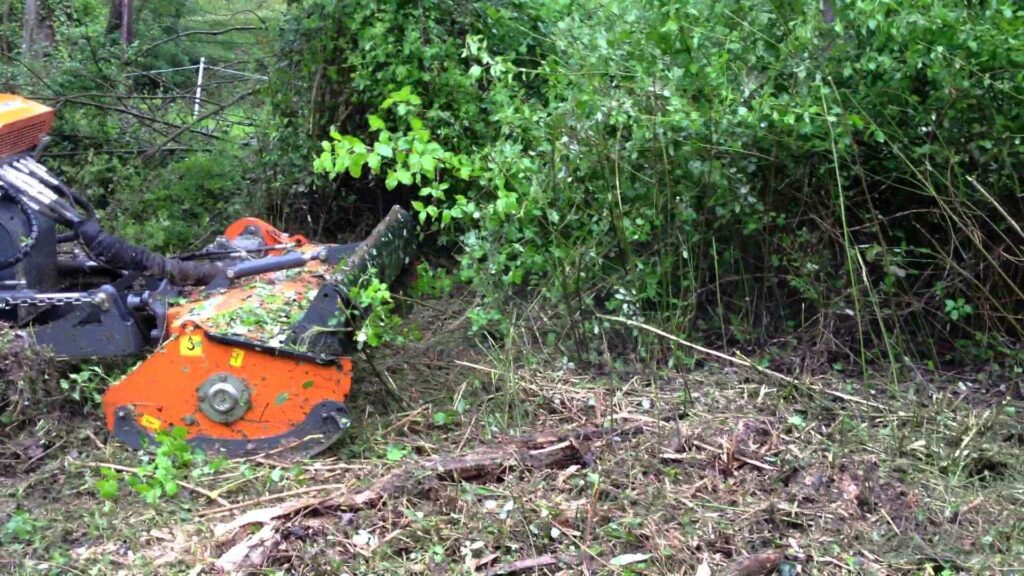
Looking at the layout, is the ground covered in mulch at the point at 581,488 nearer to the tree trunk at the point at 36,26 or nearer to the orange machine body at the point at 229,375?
the orange machine body at the point at 229,375

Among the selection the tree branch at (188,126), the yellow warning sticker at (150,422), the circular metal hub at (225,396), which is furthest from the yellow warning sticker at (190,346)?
the tree branch at (188,126)

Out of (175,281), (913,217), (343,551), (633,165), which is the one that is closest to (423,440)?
(343,551)

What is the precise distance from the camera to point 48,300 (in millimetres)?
4719

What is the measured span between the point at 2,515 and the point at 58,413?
75 cm

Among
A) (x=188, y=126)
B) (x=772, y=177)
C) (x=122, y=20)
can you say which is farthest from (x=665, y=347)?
(x=122, y=20)

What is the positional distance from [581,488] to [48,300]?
8.35ft

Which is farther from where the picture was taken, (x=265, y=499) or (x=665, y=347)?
(x=665, y=347)

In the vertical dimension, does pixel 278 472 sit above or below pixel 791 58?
below

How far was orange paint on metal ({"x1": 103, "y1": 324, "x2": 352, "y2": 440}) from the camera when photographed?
4441 millimetres

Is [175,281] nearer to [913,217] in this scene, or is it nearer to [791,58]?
[791,58]

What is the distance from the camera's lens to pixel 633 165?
555cm

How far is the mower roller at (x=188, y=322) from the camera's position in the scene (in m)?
4.45

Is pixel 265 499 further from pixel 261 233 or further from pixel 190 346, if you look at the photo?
pixel 261 233

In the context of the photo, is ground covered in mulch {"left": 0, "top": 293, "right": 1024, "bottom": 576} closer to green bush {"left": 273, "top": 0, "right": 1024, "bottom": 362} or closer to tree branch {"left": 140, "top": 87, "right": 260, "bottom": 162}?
green bush {"left": 273, "top": 0, "right": 1024, "bottom": 362}
